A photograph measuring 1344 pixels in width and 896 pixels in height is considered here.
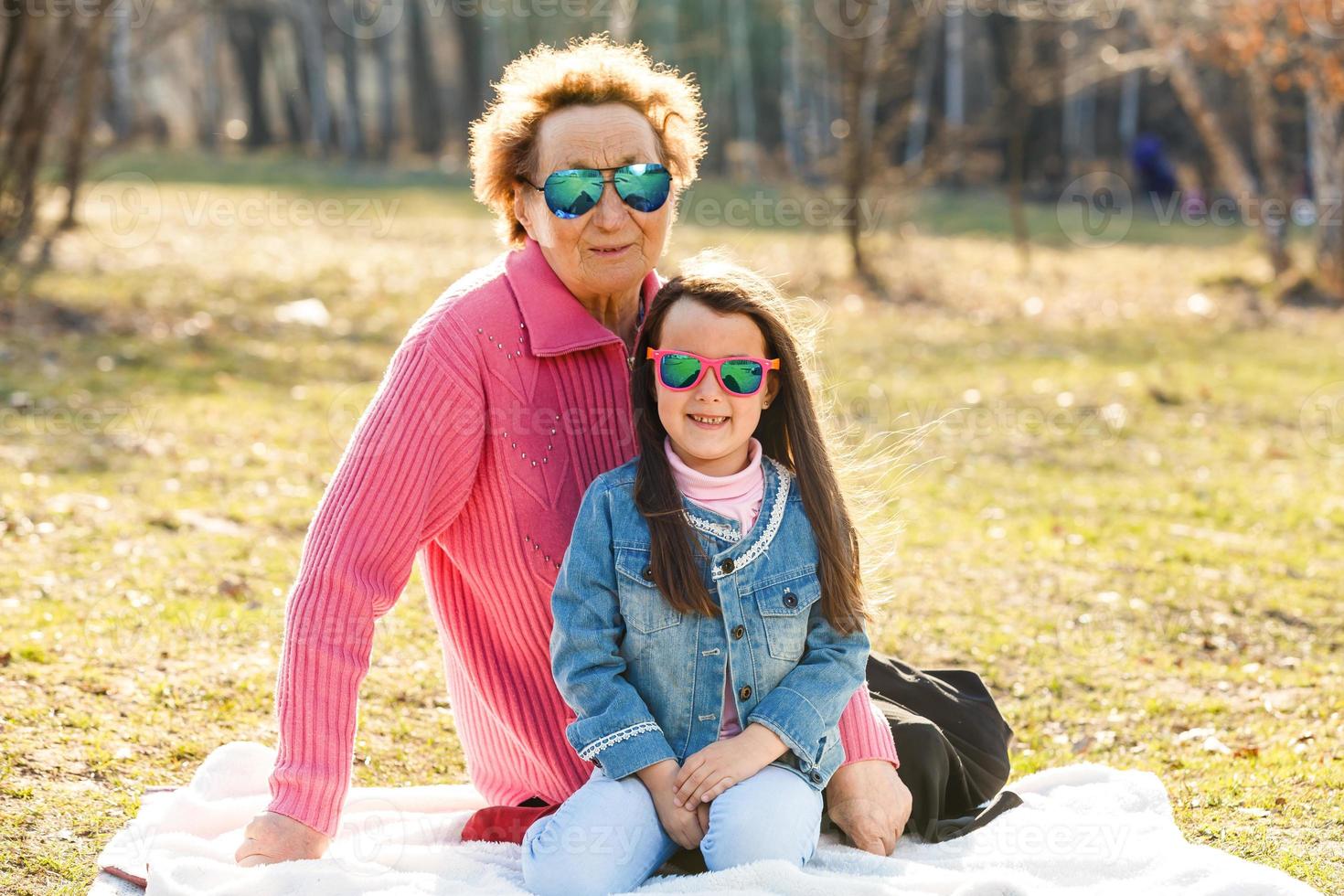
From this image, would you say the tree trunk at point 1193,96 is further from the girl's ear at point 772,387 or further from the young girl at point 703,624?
the young girl at point 703,624

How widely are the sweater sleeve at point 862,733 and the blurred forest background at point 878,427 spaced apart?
0.29 meters

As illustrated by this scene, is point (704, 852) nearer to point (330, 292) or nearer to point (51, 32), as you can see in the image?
point (51, 32)

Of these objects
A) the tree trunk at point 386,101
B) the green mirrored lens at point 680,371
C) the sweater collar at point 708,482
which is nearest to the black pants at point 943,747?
the sweater collar at point 708,482

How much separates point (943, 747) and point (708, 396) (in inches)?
39.8

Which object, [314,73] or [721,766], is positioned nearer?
[721,766]

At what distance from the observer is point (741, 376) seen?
9.60 feet

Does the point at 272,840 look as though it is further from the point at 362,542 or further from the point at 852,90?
the point at 852,90

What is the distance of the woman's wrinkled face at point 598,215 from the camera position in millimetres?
3037

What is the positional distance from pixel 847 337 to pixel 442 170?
61.2 ft

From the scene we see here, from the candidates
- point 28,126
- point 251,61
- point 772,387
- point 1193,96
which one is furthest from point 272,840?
point 251,61

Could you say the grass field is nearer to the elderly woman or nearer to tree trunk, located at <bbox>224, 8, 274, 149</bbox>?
the elderly woman

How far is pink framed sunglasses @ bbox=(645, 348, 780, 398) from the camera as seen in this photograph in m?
2.90

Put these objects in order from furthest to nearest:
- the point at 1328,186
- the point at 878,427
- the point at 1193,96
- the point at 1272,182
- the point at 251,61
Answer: the point at 251,61, the point at 1272,182, the point at 1193,96, the point at 1328,186, the point at 878,427

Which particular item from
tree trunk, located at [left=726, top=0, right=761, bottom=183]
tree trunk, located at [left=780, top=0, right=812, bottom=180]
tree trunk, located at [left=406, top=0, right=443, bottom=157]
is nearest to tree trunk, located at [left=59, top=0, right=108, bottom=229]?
tree trunk, located at [left=780, top=0, right=812, bottom=180]
